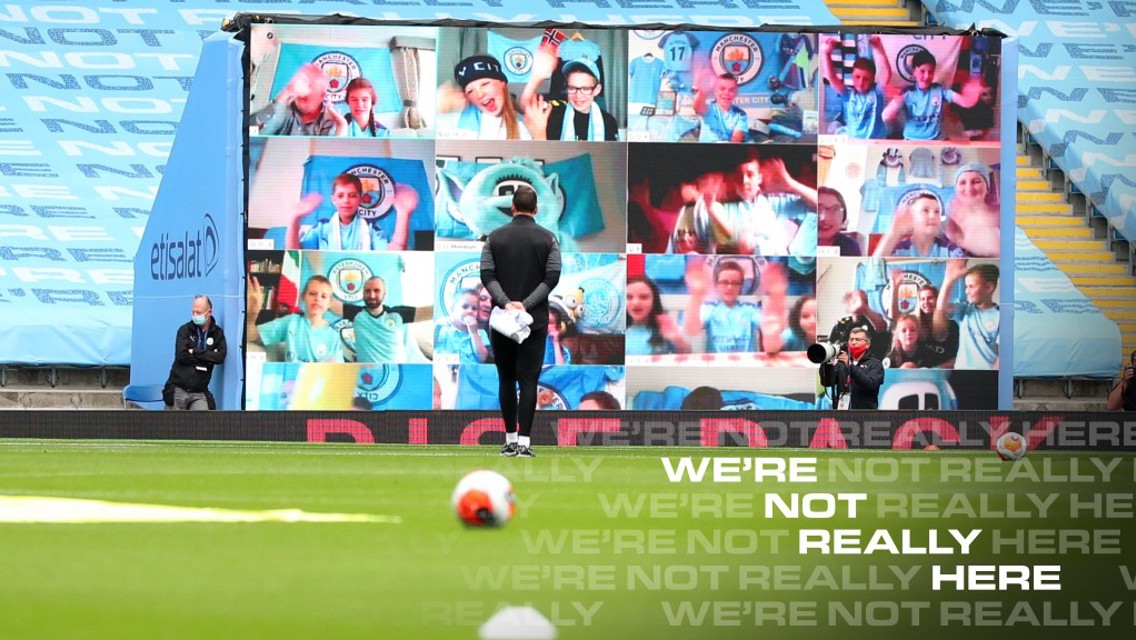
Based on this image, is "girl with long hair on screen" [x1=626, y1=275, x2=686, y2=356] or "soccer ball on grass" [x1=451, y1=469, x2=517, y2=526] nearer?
"soccer ball on grass" [x1=451, y1=469, x2=517, y2=526]

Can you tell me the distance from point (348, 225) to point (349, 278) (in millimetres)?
556

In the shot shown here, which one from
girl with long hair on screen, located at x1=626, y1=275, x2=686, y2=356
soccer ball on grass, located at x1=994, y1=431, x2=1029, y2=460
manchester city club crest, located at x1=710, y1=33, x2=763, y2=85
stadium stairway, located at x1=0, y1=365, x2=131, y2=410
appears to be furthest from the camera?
stadium stairway, located at x1=0, y1=365, x2=131, y2=410

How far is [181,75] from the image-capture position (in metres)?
31.5

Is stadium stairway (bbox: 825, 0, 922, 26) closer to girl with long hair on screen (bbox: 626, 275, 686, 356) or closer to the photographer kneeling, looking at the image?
girl with long hair on screen (bbox: 626, 275, 686, 356)

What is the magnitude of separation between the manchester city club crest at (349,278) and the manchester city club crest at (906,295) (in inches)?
216

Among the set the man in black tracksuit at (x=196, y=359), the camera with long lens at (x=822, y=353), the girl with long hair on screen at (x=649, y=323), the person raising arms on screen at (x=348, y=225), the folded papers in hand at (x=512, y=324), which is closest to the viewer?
the folded papers in hand at (x=512, y=324)

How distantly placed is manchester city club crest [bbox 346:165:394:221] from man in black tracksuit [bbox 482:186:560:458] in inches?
233

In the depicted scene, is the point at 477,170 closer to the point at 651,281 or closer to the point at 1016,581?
the point at 651,281

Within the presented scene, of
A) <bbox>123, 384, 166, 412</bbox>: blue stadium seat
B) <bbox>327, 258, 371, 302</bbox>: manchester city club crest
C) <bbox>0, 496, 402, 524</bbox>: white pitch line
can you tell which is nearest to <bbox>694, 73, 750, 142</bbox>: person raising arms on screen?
<bbox>327, 258, 371, 302</bbox>: manchester city club crest

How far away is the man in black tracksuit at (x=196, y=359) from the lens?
1847cm

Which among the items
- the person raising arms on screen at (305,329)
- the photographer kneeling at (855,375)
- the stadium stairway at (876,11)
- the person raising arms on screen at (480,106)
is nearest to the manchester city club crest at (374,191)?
the person raising arms on screen at (480,106)

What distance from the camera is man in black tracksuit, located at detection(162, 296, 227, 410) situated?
18469 mm

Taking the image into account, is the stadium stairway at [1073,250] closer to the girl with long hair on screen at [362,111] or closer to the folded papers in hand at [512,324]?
the girl with long hair on screen at [362,111]

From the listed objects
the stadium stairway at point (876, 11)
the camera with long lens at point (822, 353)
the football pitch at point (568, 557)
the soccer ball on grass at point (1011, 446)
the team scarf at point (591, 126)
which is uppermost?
the stadium stairway at point (876, 11)
